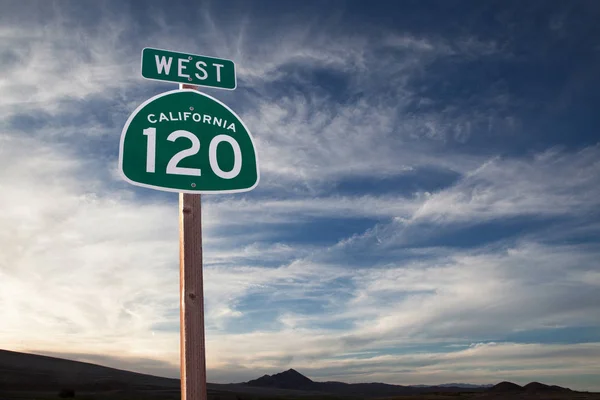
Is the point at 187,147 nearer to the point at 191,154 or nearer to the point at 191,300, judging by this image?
the point at 191,154

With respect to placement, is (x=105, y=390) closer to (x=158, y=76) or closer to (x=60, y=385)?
(x=60, y=385)

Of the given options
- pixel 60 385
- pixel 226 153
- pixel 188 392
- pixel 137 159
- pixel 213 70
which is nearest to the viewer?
pixel 188 392

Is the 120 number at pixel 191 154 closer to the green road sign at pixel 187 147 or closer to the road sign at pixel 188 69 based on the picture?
the green road sign at pixel 187 147

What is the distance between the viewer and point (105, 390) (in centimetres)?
7950

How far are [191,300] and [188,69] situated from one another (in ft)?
8.00

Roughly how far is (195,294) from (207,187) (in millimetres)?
1030

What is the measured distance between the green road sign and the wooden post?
25cm

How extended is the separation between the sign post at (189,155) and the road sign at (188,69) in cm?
1

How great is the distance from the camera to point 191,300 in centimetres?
439

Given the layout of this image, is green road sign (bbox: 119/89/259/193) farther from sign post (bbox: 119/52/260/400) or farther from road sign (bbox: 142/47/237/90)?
road sign (bbox: 142/47/237/90)

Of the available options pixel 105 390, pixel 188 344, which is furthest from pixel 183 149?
pixel 105 390

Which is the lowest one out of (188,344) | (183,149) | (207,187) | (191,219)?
(188,344)

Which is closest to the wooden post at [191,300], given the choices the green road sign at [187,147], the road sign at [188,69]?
the green road sign at [187,147]

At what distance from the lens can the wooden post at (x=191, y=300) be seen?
13.9 ft
